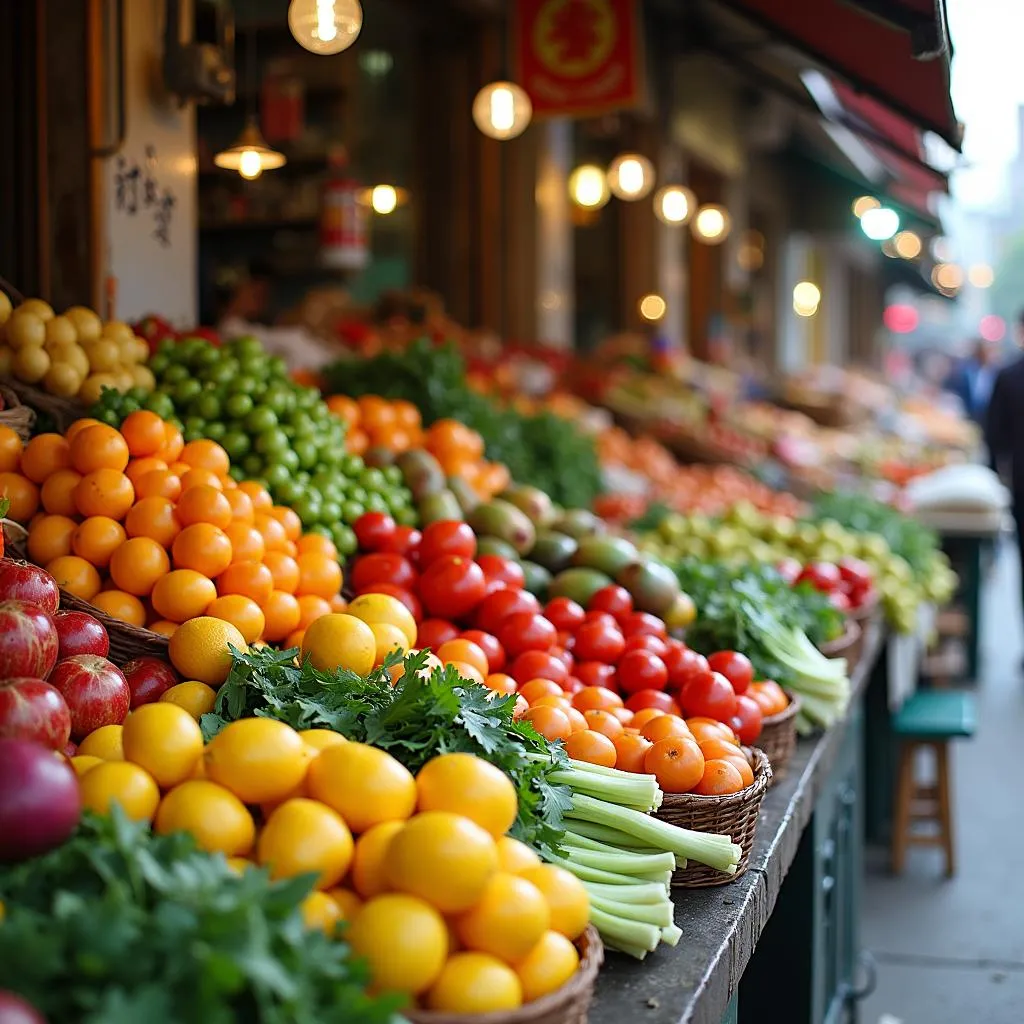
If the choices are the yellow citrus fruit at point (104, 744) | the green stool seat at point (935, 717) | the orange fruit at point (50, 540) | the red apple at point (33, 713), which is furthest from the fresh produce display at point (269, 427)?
the green stool seat at point (935, 717)

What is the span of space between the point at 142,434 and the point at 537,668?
112cm

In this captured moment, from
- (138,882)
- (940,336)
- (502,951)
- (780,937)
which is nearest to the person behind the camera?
(138,882)

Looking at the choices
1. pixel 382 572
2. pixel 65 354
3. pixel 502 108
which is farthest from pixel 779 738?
pixel 502 108

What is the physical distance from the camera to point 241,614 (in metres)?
2.60

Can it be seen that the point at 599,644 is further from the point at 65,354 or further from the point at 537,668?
the point at 65,354

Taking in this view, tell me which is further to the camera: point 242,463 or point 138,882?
point 242,463

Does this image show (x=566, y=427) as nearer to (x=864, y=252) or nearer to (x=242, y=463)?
(x=242, y=463)

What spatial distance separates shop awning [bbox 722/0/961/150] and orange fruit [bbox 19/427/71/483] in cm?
344

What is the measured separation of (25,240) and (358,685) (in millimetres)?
3471

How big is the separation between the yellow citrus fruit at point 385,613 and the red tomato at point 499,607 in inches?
13.5

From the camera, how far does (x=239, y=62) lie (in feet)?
30.7

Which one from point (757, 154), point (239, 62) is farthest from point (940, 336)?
point (239, 62)

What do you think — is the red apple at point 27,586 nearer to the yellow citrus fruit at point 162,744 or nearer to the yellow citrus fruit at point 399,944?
the yellow citrus fruit at point 162,744

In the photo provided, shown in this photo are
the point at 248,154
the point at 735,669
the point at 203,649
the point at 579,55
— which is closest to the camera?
the point at 203,649
